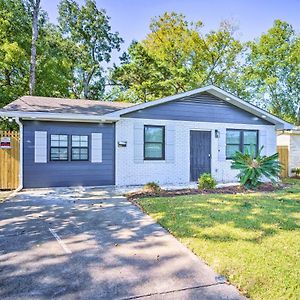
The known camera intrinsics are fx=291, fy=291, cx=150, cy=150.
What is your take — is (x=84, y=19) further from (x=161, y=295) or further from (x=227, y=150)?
(x=161, y=295)

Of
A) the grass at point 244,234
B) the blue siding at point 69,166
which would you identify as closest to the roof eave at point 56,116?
the blue siding at point 69,166

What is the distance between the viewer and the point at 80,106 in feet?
36.3

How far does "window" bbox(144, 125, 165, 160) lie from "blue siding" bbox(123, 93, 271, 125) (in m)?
0.46

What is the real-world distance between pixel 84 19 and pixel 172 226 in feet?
69.7

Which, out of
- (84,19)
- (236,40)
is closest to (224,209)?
(84,19)

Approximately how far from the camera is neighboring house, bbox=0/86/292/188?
9.58 meters

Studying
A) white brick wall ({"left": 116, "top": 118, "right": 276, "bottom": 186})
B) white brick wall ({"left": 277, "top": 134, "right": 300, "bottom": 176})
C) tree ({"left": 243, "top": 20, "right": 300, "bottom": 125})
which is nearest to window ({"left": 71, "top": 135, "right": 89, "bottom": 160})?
white brick wall ({"left": 116, "top": 118, "right": 276, "bottom": 186})

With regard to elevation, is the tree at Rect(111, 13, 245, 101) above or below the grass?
above

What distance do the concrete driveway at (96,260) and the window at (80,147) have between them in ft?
12.4

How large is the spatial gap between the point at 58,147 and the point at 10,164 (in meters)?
1.70

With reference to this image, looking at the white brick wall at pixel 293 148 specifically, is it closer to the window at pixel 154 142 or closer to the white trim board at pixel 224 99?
the white trim board at pixel 224 99

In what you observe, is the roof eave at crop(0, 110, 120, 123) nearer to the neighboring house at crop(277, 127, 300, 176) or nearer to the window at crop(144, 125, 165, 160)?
the window at crop(144, 125, 165, 160)

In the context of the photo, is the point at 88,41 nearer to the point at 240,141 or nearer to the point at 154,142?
the point at 154,142

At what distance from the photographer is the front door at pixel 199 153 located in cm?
1151
